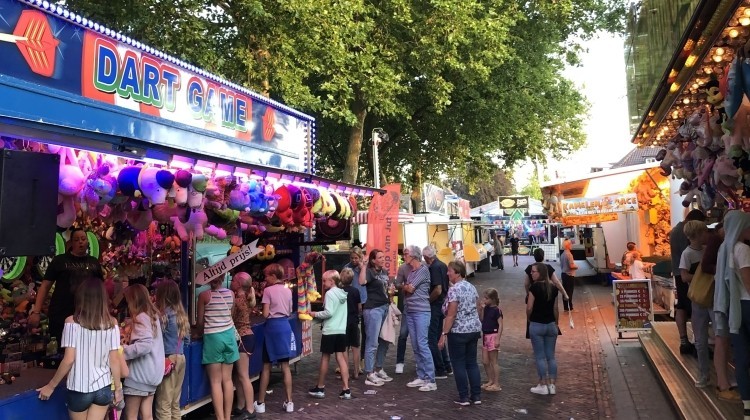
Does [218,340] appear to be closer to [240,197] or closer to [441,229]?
[240,197]

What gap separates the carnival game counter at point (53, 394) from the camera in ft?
15.0

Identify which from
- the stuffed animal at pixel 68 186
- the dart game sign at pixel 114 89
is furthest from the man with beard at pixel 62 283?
the dart game sign at pixel 114 89

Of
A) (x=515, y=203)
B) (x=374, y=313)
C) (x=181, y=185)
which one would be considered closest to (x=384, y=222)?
(x=374, y=313)

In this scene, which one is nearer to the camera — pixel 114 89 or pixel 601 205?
pixel 114 89

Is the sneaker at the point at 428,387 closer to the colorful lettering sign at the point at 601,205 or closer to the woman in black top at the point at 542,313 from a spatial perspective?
the woman in black top at the point at 542,313

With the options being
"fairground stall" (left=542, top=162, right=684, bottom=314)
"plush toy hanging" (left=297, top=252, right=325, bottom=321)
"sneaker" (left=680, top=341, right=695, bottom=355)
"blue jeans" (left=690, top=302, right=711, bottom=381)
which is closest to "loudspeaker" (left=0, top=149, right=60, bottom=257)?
"plush toy hanging" (left=297, top=252, right=325, bottom=321)

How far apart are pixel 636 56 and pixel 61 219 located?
408 inches

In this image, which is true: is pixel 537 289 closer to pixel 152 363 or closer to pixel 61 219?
pixel 152 363

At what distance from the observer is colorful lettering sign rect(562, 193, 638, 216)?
1554cm

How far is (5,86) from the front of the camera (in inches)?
164

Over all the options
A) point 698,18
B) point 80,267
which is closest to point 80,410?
point 80,267

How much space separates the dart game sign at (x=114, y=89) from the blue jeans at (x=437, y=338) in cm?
317

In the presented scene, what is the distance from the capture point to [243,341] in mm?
7102

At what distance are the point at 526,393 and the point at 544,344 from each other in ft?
2.38
